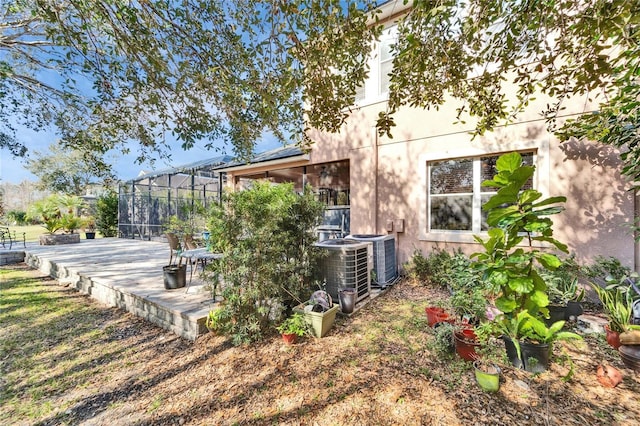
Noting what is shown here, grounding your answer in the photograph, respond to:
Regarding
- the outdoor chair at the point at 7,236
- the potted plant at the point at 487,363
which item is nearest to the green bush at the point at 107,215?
the outdoor chair at the point at 7,236

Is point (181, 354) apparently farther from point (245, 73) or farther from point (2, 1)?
point (2, 1)

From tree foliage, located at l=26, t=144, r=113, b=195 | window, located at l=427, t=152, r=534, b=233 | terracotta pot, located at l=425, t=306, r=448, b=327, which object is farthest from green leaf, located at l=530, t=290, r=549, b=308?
tree foliage, located at l=26, t=144, r=113, b=195

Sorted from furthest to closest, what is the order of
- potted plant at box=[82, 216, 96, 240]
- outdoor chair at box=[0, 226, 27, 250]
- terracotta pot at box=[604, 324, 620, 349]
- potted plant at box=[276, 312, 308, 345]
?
potted plant at box=[82, 216, 96, 240], outdoor chair at box=[0, 226, 27, 250], potted plant at box=[276, 312, 308, 345], terracotta pot at box=[604, 324, 620, 349]

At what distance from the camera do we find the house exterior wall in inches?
176

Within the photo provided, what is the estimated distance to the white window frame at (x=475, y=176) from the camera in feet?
→ 16.2

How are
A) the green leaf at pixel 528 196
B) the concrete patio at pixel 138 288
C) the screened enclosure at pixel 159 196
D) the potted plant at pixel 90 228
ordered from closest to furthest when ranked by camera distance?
the green leaf at pixel 528 196 < the concrete patio at pixel 138 288 < the screened enclosure at pixel 159 196 < the potted plant at pixel 90 228

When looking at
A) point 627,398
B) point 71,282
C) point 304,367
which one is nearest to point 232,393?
point 304,367

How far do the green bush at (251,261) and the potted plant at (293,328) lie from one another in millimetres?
242

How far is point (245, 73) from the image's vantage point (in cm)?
364

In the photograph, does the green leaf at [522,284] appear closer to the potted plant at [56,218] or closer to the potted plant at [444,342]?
the potted plant at [444,342]

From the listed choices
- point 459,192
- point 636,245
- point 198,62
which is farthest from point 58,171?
point 636,245

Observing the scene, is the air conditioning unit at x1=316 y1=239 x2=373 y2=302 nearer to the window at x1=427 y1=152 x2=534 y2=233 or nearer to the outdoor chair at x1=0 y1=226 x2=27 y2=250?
the window at x1=427 y1=152 x2=534 y2=233

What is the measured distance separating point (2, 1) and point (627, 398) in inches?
380

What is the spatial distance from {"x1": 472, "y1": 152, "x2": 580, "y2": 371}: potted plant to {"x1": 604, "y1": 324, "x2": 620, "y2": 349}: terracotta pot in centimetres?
129
